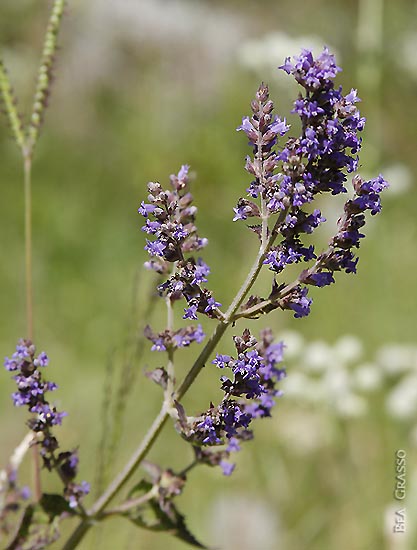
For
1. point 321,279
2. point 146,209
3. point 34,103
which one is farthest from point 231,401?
point 34,103

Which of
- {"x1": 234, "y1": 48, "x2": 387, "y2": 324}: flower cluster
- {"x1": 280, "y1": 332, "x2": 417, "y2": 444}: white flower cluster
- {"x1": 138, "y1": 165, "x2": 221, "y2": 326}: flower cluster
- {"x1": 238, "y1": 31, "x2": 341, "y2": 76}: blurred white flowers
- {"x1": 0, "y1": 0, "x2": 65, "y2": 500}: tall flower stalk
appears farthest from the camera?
{"x1": 238, "y1": 31, "x2": 341, "y2": 76}: blurred white flowers

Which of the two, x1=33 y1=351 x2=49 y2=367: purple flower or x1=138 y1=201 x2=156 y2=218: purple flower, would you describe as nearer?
x1=138 y1=201 x2=156 y2=218: purple flower

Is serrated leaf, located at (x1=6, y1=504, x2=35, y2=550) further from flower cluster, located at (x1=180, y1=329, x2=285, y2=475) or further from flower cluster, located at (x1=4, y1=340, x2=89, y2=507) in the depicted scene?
flower cluster, located at (x1=180, y1=329, x2=285, y2=475)

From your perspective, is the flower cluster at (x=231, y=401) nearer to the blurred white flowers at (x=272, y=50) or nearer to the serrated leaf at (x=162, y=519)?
the serrated leaf at (x=162, y=519)

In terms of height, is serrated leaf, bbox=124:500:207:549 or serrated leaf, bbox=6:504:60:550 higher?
serrated leaf, bbox=124:500:207:549

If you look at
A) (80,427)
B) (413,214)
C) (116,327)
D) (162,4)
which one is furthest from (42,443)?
(162,4)

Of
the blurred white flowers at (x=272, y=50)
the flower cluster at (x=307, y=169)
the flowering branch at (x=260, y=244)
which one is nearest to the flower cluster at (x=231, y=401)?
the flowering branch at (x=260, y=244)

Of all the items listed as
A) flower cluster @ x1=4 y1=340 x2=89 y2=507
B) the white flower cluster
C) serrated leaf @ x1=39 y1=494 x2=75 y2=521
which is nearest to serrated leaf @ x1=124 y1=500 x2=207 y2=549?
serrated leaf @ x1=39 y1=494 x2=75 y2=521

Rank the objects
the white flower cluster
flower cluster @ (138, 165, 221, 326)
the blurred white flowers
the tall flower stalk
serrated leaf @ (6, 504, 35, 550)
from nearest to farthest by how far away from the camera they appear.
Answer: flower cluster @ (138, 165, 221, 326) < serrated leaf @ (6, 504, 35, 550) < the tall flower stalk < the white flower cluster < the blurred white flowers
